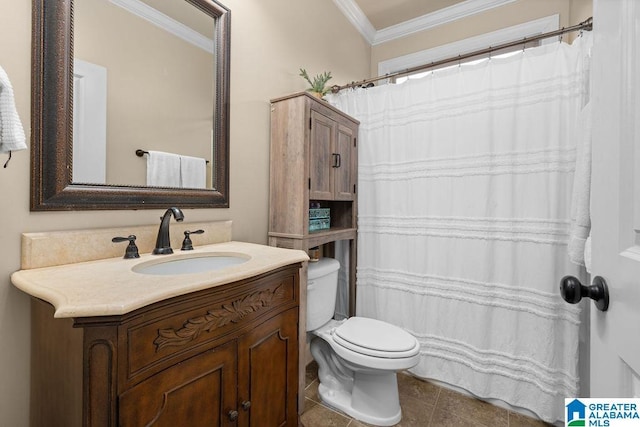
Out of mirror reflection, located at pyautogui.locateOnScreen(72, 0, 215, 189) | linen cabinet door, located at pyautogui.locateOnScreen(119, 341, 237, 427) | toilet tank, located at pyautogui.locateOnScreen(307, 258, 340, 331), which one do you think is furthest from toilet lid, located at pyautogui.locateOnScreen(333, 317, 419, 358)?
mirror reflection, located at pyautogui.locateOnScreen(72, 0, 215, 189)

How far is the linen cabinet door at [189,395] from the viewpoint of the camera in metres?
0.67

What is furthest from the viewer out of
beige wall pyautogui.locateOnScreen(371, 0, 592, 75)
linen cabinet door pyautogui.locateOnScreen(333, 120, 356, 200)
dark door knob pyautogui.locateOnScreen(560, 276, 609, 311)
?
beige wall pyautogui.locateOnScreen(371, 0, 592, 75)

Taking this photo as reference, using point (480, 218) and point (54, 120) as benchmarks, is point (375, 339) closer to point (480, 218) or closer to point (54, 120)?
point (480, 218)

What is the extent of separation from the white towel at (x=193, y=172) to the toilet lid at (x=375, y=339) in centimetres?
105

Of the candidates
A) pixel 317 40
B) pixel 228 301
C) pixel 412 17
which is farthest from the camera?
pixel 412 17

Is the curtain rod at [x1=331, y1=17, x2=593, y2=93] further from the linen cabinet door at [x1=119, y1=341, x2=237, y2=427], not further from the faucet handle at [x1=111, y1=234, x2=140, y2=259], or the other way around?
the linen cabinet door at [x1=119, y1=341, x2=237, y2=427]

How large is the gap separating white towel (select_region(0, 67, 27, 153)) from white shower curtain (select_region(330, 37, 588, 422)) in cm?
171

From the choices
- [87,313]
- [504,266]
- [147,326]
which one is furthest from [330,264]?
[87,313]

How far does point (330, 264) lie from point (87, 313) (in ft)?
4.42

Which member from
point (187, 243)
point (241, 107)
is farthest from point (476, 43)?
point (187, 243)

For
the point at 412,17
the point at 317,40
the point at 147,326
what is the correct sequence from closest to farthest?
the point at 147,326
the point at 317,40
the point at 412,17

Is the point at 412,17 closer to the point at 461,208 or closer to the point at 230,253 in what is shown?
the point at 461,208

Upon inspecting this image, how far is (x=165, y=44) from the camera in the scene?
1.22m

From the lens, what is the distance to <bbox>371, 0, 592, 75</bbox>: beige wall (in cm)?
203
